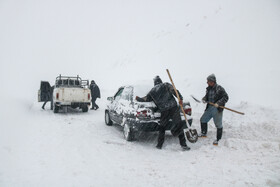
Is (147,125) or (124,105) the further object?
(124,105)

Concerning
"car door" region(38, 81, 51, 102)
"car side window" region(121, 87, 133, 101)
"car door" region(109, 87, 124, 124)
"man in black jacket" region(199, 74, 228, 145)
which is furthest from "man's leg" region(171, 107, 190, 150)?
"car door" region(38, 81, 51, 102)

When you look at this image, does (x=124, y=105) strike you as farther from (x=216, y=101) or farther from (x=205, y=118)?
(x=216, y=101)

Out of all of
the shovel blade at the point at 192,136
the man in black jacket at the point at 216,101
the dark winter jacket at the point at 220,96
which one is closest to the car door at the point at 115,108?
the shovel blade at the point at 192,136

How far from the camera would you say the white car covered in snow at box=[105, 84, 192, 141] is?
5992 millimetres

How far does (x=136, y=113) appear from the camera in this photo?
605 centimetres

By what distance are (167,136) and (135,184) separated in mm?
3768

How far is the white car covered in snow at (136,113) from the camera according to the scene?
5.99 m

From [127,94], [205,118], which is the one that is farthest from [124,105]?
[205,118]

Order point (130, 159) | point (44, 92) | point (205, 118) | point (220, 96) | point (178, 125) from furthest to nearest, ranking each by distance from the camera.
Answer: point (44, 92) < point (205, 118) < point (220, 96) < point (178, 125) < point (130, 159)

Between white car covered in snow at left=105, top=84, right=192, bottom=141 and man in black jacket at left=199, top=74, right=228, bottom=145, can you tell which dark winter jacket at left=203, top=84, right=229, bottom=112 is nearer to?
man in black jacket at left=199, top=74, right=228, bottom=145

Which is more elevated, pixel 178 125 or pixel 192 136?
pixel 178 125

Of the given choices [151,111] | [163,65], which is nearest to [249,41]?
[163,65]

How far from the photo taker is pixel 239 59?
13.8 metres

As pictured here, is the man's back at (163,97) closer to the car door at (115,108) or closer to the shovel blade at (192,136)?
the shovel blade at (192,136)
